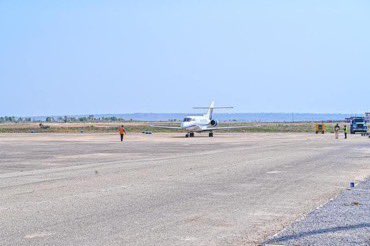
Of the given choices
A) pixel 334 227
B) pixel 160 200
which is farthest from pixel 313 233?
pixel 160 200

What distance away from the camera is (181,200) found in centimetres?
1512

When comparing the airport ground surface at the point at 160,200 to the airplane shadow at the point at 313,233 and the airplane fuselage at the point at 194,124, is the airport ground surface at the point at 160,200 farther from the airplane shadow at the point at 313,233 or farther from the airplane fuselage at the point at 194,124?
the airplane fuselage at the point at 194,124

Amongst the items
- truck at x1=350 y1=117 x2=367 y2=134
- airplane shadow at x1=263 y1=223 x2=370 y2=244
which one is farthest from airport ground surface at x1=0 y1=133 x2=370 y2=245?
truck at x1=350 y1=117 x2=367 y2=134

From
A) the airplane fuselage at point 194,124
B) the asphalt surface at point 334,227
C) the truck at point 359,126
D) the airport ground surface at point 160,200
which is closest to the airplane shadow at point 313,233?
the asphalt surface at point 334,227

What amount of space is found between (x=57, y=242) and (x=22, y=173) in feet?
44.7

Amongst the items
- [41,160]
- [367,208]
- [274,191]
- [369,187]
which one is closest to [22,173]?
[41,160]

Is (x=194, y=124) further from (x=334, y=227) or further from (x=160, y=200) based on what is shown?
(x=334, y=227)

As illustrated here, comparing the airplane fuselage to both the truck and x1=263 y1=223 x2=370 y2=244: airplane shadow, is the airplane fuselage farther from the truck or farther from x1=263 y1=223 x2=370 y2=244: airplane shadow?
x1=263 y1=223 x2=370 y2=244: airplane shadow

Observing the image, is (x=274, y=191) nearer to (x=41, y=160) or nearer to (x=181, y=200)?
(x=181, y=200)

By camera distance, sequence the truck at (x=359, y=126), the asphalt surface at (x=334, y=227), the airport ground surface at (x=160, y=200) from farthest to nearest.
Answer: the truck at (x=359, y=126) < the airport ground surface at (x=160, y=200) < the asphalt surface at (x=334, y=227)

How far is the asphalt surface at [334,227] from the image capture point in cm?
991

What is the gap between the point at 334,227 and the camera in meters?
11.1

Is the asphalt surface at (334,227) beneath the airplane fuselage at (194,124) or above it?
beneath

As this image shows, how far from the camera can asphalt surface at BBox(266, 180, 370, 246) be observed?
→ 991 centimetres
